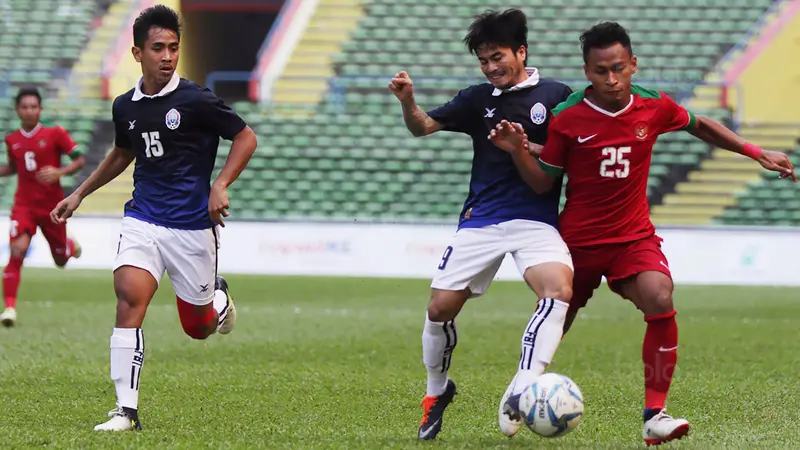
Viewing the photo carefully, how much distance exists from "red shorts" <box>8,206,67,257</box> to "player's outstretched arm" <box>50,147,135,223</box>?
5.42 metres

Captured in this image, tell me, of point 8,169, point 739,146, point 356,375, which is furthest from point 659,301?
point 8,169

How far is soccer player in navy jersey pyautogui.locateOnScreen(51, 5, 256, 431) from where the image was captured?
19.3 feet

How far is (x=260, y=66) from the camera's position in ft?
85.6

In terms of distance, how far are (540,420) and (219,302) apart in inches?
110

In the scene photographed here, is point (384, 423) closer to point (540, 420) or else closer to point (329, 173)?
point (540, 420)

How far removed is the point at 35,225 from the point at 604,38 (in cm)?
772

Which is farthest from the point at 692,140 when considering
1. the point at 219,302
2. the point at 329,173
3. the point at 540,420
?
the point at 540,420

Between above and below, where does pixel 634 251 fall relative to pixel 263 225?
above

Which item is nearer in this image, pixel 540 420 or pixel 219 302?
pixel 540 420

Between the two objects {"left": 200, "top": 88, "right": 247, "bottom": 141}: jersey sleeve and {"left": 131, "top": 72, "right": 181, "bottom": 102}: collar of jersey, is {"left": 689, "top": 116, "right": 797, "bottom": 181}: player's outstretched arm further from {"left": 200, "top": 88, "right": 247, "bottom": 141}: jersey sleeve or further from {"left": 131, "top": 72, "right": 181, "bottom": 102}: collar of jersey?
{"left": 131, "top": 72, "right": 181, "bottom": 102}: collar of jersey

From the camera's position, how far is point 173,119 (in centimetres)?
598

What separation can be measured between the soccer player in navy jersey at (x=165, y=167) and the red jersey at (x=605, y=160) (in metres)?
1.58

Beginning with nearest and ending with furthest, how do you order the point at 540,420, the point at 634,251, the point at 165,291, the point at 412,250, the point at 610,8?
the point at 540,420 < the point at 634,251 < the point at 165,291 < the point at 412,250 < the point at 610,8

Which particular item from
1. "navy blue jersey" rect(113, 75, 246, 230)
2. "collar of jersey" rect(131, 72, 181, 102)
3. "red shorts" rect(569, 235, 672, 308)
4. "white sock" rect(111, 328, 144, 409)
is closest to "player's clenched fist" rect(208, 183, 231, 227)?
"navy blue jersey" rect(113, 75, 246, 230)
